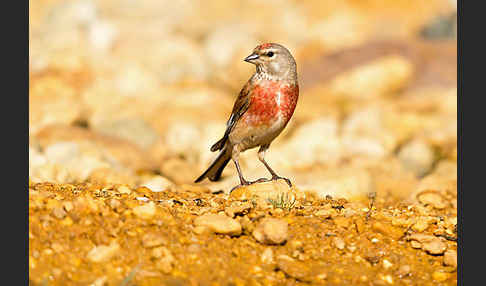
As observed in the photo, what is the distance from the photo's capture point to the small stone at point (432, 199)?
352 inches

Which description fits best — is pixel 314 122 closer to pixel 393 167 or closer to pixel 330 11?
pixel 393 167

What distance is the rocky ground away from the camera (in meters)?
5.78

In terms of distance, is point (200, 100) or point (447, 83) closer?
point (200, 100)

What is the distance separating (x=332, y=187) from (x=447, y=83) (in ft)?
32.6

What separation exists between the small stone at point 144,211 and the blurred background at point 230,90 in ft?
9.57

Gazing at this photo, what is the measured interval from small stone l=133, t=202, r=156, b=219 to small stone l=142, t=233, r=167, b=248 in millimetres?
→ 245

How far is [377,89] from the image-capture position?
17984 millimetres

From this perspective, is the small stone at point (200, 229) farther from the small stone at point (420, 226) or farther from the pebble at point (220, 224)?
the small stone at point (420, 226)

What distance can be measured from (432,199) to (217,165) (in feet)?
8.79

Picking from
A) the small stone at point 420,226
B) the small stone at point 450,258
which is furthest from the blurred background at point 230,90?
the small stone at point 450,258

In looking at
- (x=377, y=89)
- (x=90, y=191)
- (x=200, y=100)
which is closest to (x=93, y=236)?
(x=90, y=191)

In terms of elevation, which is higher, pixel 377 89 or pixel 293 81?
pixel 377 89

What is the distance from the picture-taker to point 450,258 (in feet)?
20.1

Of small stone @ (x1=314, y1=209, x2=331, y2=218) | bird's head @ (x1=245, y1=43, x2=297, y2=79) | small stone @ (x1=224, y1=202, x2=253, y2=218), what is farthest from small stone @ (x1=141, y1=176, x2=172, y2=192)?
small stone @ (x1=314, y1=209, x2=331, y2=218)
